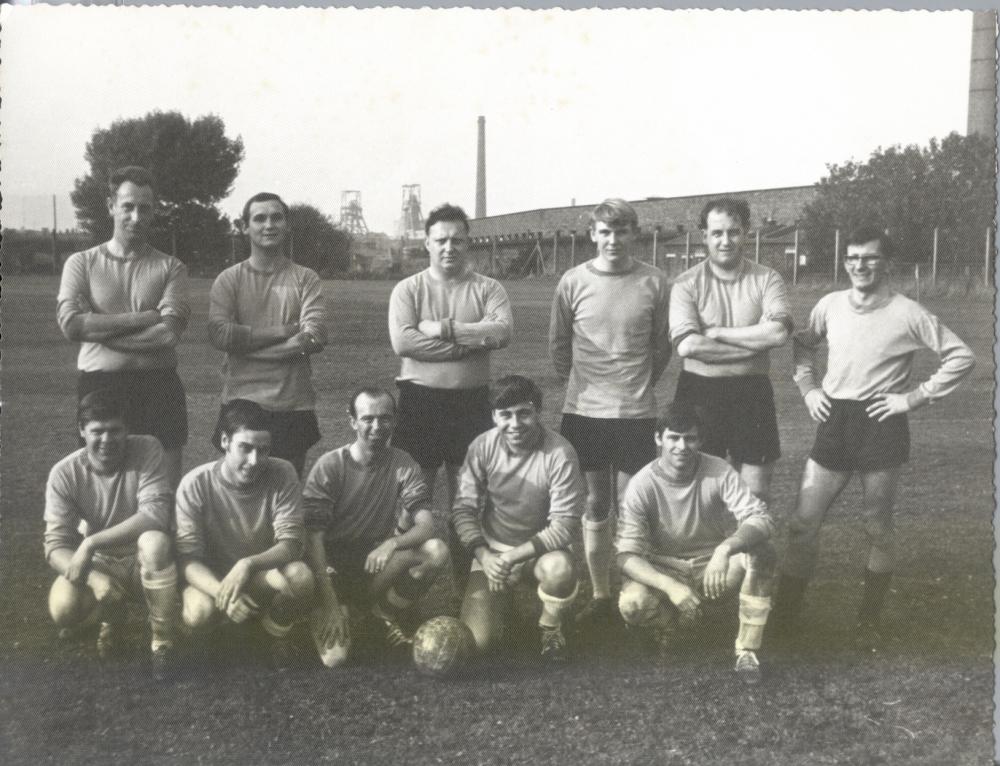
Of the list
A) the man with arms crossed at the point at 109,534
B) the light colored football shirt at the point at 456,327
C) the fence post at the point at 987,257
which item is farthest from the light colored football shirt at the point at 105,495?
the fence post at the point at 987,257

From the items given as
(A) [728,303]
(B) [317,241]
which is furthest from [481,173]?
(A) [728,303]

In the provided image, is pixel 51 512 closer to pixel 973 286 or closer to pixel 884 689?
pixel 884 689

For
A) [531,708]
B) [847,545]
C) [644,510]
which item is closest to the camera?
[531,708]

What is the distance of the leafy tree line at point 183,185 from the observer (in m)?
4.17

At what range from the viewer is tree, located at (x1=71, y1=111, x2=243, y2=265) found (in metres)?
4.17

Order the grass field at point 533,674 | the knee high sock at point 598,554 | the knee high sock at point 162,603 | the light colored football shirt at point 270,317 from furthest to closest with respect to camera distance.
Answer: the knee high sock at point 598,554 → the light colored football shirt at point 270,317 → the knee high sock at point 162,603 → the grass field at point 533,674

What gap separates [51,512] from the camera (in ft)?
13.2

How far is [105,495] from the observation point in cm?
406

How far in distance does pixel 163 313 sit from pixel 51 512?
0.87 metres

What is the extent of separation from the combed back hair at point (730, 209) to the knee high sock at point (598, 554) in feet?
4.40

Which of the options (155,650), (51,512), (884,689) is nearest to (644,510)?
(884,689)

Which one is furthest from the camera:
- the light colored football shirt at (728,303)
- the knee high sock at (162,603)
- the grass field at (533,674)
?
the light colored football shirt at (728,303)

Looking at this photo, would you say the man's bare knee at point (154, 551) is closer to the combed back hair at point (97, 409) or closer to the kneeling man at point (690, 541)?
the combed back hair at point (97, 409)

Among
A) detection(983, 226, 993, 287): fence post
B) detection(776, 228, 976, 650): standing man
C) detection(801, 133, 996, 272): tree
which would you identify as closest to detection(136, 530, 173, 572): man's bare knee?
detection(776, 228, 976, 650): standing man
